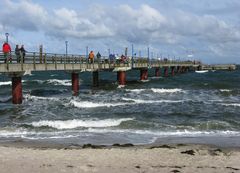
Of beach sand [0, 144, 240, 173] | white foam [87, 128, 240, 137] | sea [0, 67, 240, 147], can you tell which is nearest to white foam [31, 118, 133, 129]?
sea [0, 67, 240, 147]

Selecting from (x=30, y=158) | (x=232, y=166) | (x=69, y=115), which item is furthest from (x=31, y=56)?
(x=232, y=166)

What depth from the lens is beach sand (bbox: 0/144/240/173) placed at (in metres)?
11.5

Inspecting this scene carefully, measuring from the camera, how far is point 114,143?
16.1m

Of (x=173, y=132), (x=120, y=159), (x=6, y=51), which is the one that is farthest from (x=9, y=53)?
(x=120, y=159)

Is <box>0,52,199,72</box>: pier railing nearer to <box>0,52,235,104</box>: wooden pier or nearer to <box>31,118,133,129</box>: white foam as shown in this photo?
<box>0,52,235,104</box>: wooden pier

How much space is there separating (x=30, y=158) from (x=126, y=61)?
135 ft

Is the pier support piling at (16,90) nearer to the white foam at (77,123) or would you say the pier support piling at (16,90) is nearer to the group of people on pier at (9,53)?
the group of people on pier at (9,53)

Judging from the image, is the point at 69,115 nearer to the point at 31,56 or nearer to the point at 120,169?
the point at 31,56

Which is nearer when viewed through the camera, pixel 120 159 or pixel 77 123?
pixel 120 159

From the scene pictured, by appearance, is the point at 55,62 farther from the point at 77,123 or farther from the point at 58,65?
the point at 77,123

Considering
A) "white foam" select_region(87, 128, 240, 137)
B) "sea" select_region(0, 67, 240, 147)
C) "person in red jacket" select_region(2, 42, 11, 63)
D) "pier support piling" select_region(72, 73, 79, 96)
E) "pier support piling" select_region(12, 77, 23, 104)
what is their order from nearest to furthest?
"sea" select_region(0, 67, 240, 147) < "white foam" select_region(87, 128, 240, 137) < "person in red jacket" select_region(2, 42, 11, 63) < "pier support piling" select_region(12, 77, 23, 104) < "pier support piling" select_region(72, 73, 79, 96)

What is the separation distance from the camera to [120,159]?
1268cm

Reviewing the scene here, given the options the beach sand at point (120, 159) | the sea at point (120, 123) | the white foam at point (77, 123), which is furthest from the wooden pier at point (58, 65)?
the beach sand at point (120, 159)

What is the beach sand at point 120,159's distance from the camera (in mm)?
11477
